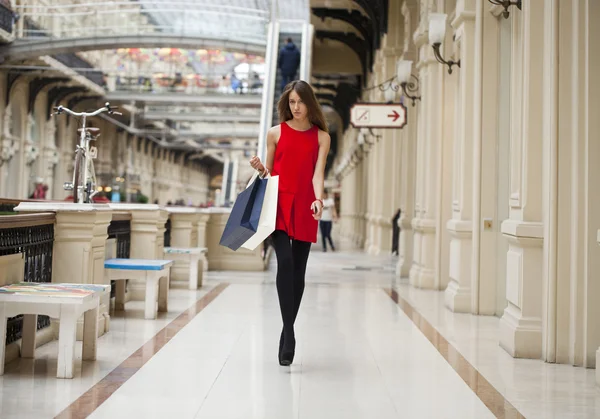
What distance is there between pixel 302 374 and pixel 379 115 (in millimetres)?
7315

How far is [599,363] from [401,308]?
3.38 meters

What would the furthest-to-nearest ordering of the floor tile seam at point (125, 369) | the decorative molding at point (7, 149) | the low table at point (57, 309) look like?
the decorative molding at point (7, 149), the low table at point (57, 309), the floor tile seam at point (125, 369)

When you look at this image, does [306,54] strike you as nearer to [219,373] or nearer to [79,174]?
[79,174]

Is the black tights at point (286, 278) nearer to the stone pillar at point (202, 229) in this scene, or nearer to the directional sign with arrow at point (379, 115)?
the stone pillar at point (202, 229)

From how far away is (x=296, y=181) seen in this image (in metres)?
4.25

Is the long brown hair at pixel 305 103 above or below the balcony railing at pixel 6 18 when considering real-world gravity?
below

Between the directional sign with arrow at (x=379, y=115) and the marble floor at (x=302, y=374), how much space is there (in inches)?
181

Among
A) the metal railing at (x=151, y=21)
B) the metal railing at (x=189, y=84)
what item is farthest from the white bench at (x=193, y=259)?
the metal railing at (x=189, y=84)

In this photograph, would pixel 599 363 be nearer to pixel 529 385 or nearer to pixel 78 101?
pixel 529 385

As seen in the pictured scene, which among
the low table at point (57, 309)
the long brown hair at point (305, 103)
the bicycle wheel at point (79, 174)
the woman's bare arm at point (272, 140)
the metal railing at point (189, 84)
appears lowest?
the low table at point (57, 309)

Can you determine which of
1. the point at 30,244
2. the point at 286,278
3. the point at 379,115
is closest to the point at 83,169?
the point at 30,244

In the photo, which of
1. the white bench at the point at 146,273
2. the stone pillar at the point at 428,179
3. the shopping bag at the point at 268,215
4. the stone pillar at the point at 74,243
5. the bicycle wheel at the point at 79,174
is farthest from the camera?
the stone pillar at the point at 428,179

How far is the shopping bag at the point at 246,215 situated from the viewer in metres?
4.13

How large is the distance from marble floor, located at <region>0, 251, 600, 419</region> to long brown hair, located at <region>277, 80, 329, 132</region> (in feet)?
4.80
